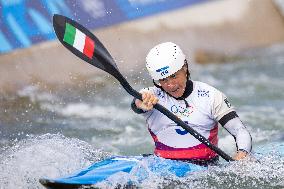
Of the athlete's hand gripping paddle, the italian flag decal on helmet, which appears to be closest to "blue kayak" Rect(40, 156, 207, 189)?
the athlete's hand gripping paddle

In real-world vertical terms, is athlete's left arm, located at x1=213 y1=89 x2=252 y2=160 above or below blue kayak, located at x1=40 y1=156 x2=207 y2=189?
above

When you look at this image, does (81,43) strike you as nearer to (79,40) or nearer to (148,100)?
(79,40)

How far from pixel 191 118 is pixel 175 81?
0.34m

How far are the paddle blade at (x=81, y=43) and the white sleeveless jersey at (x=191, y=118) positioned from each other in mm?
435

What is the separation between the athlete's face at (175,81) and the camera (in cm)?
544

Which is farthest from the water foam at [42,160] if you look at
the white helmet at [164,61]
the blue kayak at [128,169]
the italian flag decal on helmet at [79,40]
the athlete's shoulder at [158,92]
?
the white helmet at [164,61]

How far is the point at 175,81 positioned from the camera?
5457mm

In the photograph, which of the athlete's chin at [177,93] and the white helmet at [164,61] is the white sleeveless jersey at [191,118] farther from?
the white helmet at [164,61]

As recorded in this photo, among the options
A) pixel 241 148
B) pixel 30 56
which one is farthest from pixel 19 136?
pixel 241 148

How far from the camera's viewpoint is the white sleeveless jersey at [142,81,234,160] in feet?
18.4

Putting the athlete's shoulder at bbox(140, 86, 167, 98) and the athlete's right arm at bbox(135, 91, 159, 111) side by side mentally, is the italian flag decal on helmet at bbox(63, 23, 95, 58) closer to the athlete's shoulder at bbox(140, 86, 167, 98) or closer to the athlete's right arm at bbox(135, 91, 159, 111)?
the athlete's shoulder at bbox(140, 86, 167, 98)

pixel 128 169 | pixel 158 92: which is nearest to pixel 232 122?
pixel 158 92

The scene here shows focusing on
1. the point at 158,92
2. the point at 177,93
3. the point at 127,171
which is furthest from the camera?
the point at 158,92

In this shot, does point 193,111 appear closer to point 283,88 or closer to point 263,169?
point 263,169
